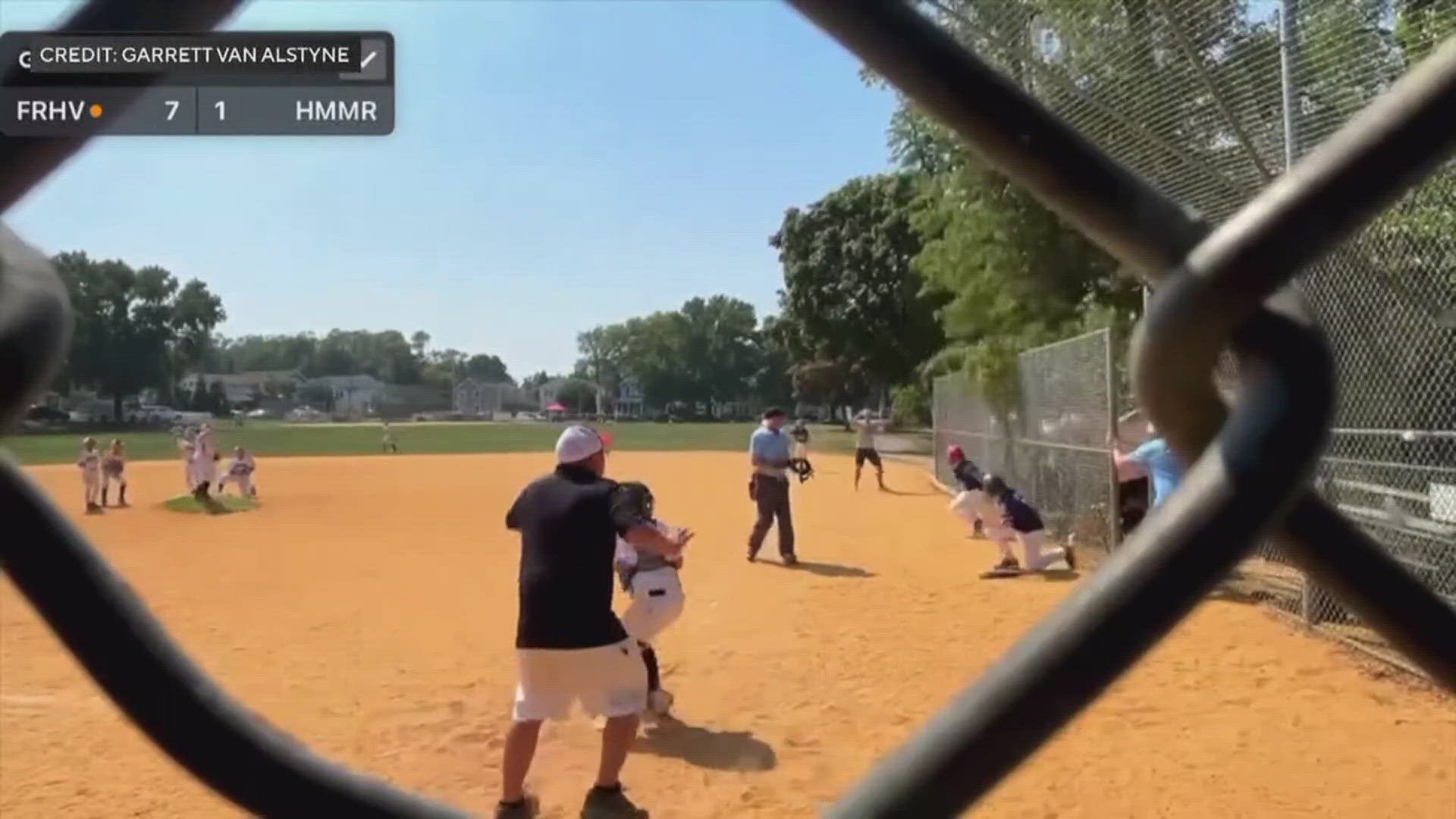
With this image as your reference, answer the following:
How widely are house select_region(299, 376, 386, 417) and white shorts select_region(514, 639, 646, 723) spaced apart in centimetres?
9550

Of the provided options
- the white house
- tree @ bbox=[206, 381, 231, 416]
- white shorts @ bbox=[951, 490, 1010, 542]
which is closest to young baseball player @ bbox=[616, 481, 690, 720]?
white shorts @ bbox=[951, 490, 1010, 542]

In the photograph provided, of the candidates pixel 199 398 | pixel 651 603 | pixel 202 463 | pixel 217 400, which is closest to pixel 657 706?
pixel 651 603

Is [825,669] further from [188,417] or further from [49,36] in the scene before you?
[188,417]

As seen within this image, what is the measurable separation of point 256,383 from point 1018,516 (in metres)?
89.6

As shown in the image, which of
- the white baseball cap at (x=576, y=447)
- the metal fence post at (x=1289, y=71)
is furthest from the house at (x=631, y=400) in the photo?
the white baseball cap at (x=576, y=447)

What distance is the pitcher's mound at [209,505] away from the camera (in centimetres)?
2217

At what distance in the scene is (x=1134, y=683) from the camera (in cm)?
739

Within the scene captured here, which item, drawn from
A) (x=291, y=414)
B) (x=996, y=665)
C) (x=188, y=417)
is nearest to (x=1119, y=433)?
(x=996, y=665)

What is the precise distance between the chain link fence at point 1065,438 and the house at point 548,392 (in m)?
92.6

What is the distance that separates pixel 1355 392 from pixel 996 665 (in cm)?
875

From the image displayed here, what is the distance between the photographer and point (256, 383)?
306 feet

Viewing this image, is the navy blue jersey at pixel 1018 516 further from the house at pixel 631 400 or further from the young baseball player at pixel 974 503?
the house at pixel 631 400

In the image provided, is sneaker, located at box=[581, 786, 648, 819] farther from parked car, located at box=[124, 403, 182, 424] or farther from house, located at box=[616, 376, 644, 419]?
house, located at box=[616, 376, 644, 419]

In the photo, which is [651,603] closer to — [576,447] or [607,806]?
[576,447]
